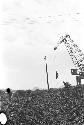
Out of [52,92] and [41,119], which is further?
[52,92]

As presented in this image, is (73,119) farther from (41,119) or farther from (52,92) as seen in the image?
(52,92)

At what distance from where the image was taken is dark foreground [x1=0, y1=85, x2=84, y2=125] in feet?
164

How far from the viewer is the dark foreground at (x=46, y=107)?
50.1m

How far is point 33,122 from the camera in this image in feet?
A: 163

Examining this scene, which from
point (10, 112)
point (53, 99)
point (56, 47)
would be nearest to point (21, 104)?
point (10, 112)

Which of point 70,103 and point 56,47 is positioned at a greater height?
point 56,47

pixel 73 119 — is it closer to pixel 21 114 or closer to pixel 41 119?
pixel 41 119

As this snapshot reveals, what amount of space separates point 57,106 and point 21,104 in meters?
8.19

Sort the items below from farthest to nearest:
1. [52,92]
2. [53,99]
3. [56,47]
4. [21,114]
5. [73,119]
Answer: [56,47] → [52,92] → [53,99] → [21,114] → [73,119]

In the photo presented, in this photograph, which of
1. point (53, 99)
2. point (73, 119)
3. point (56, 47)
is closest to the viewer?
point (73, 119)

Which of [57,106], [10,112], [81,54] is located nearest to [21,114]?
[10,112]

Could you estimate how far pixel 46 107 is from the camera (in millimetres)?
55875

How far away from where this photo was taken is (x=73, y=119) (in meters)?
49.4

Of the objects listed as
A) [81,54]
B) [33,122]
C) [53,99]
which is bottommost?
[33,122]
